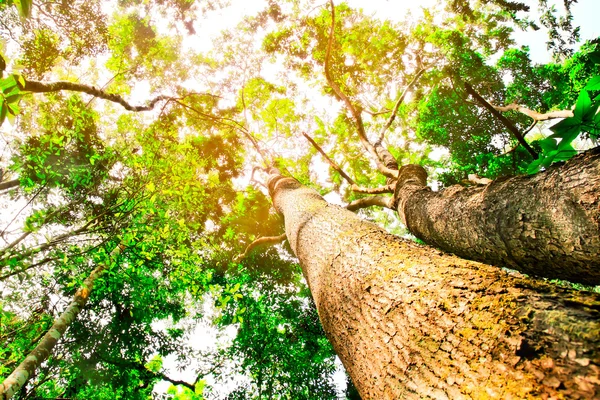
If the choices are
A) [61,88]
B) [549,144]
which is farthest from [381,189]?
[61,88]

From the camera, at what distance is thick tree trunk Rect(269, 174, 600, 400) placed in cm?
71

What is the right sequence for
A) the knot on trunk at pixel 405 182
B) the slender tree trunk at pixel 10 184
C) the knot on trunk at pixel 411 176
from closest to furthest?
the knot on trunk at pixel 405 182 < the knot on trunk at pixel 411 176 < the slender tree trunk at pixel 10 184

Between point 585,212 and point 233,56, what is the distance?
11.1 metres

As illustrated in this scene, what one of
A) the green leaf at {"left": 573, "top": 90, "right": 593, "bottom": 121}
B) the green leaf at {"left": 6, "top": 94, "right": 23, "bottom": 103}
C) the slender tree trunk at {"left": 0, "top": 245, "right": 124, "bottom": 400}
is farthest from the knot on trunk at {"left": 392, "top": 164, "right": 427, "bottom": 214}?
the slender tree trunk at {"left": 0, "top": 245, "right": 124, "bottom": 400}

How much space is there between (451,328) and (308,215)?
2.27 meters

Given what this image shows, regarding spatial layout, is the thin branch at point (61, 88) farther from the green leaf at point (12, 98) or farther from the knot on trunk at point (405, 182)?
the knot on trunk at point (405, 182)

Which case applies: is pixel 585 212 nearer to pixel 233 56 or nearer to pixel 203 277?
pixel 203 277

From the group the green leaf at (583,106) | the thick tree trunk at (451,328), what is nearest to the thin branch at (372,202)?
the thick tree trunk at (451,328)

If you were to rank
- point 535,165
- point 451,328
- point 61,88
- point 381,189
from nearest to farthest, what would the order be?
point 451,328 → point 535,165 → point 381,189 → point 61,88

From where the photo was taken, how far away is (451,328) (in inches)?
38.7

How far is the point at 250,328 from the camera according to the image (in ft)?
22.9

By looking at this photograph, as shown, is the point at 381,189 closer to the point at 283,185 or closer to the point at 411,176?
the point at 411,176

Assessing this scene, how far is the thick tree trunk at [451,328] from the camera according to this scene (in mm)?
713

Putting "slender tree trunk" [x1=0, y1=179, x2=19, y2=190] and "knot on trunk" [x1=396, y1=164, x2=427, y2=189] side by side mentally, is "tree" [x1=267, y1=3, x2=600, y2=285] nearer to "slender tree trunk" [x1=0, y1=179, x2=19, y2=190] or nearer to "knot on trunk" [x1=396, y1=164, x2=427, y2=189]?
"knot on trunk" [x1=396, y1=164, x2=427, y2=189]
